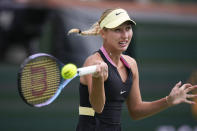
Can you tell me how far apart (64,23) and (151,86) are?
1670mm

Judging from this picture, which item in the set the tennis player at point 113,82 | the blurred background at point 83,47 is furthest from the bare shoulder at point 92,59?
the blurred background at point 83,47

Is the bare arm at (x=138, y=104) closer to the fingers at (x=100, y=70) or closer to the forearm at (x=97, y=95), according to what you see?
the forearm at (x=97, y=95)

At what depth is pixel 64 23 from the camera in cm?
747

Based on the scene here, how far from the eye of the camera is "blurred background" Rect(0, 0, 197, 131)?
7.46m

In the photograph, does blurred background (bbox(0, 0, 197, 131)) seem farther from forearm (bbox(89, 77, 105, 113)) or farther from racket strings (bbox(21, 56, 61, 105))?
forearm (bbox(89, 77, 105, 113))

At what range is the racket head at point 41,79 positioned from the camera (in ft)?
12.3

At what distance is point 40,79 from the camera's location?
3.96 metres

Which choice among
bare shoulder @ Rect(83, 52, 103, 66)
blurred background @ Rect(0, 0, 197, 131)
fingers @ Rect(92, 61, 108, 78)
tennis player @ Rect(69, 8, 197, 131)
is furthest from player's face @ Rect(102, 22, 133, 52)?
blurred background @ Rect(0, 0, 197, 131)

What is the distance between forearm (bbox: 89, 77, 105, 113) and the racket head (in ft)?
0.98

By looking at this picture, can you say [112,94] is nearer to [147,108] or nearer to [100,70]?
[147,108]

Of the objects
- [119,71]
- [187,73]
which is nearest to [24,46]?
[187,73]

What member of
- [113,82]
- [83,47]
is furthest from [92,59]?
[83,47]

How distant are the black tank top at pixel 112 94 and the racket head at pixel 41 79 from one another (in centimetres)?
22

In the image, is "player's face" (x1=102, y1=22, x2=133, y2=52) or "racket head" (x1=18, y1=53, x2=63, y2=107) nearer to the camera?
"racket head" (x1=18, y1=53, x2=63, y2=107)
